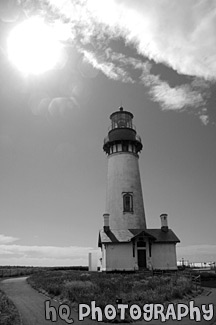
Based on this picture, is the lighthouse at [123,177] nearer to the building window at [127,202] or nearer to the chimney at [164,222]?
the building window at [127,202]

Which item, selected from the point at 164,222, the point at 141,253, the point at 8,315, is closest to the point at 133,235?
the point at 141,253

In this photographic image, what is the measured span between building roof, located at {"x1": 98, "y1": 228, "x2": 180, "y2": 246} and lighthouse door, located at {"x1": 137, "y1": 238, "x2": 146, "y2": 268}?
1.15 meters

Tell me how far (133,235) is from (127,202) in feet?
14.7

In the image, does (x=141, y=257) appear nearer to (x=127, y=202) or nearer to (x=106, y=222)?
(x=106, y=222)

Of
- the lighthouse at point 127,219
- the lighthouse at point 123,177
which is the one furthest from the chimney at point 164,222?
the lighthouse at point 123,177

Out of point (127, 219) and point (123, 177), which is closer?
point (127, 219)

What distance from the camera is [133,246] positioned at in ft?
115

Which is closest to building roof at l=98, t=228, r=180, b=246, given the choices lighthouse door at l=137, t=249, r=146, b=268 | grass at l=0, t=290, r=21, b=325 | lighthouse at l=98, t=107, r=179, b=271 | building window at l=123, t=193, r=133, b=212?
lighthouse at l=98, t=107, r=179, b=271

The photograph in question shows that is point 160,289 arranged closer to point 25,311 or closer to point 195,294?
point 195,294

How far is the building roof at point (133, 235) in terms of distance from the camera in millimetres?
34750

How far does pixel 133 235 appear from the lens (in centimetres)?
3538

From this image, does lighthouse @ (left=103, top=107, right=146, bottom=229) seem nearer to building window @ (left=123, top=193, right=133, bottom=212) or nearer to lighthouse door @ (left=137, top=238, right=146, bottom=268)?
building window @ (left=123, top=193, right=133, bottom=212)

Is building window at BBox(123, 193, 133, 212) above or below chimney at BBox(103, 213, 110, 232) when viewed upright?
above

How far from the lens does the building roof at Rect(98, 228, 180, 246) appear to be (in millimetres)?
34750
